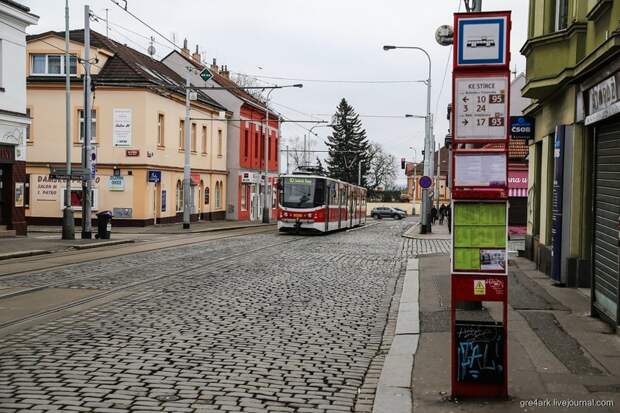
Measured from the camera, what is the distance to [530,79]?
576 inches

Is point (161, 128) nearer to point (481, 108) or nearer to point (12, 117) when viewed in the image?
point (12, 117)

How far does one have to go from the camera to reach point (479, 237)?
6012mm

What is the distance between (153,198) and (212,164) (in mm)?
11454

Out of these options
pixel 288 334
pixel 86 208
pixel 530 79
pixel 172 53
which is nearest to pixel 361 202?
pixel 172 53

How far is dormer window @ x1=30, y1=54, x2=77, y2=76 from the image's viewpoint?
39188mm

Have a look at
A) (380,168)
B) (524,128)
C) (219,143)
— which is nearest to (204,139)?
(219,143)

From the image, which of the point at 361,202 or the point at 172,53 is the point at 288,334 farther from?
the point at 172,53

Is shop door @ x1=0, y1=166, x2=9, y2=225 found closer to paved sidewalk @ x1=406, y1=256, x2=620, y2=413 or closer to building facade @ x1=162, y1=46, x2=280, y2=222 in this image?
paved sidewalk @ x1=406, y1=256, x2=620, y2=413

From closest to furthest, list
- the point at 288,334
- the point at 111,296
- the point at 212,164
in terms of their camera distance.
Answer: the point at 288,334 < the point at 111,296 < the point at 212,164

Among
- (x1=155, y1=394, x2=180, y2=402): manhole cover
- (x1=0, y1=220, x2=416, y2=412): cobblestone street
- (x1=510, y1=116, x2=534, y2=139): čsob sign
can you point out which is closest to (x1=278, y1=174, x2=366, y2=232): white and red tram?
(x1=510, y1=116, x2=534, y2=139): čsob sign

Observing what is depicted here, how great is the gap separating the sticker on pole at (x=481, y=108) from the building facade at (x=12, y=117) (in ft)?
77.3

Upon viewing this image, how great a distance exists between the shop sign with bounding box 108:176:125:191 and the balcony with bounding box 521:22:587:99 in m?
27.6

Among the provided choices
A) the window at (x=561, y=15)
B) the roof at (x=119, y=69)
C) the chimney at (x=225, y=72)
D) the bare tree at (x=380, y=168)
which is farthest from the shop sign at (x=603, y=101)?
the bare tree at (x=380, y=168)

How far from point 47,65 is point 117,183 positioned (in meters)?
7.63
